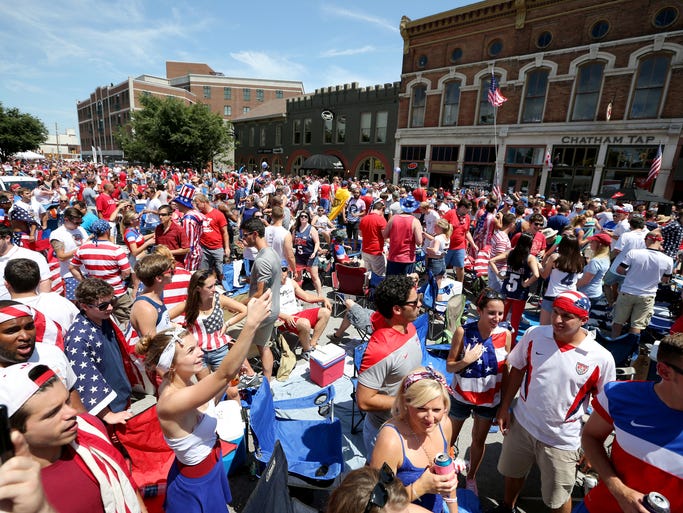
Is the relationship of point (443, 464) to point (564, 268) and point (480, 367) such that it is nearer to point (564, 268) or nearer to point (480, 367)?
point (480, 367)

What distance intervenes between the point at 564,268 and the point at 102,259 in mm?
5898

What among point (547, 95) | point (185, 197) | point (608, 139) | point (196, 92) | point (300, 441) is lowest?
point (300, 441)

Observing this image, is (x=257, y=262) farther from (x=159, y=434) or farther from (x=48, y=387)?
(x=48, y=387)

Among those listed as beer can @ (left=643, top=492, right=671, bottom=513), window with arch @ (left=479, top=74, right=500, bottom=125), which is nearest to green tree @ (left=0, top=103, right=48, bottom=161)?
window with arch @ (left=479, top=74, right=500, bottom=125)

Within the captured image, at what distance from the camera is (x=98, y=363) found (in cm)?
279

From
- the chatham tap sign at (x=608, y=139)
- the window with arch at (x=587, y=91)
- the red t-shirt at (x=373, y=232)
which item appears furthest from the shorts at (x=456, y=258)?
the window with arch at (x=587, y=91)

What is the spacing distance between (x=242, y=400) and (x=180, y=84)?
6944cm

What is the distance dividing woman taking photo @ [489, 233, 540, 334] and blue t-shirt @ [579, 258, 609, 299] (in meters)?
1.24

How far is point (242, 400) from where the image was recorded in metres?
3.78

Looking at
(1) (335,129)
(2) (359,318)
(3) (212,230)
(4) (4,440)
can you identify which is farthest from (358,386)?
(1) (335,129)

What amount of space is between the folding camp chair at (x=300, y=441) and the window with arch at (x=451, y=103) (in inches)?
989

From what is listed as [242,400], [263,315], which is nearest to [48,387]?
[263,315]

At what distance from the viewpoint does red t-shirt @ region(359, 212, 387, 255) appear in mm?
6809

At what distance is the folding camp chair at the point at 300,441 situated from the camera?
9.20 feet
